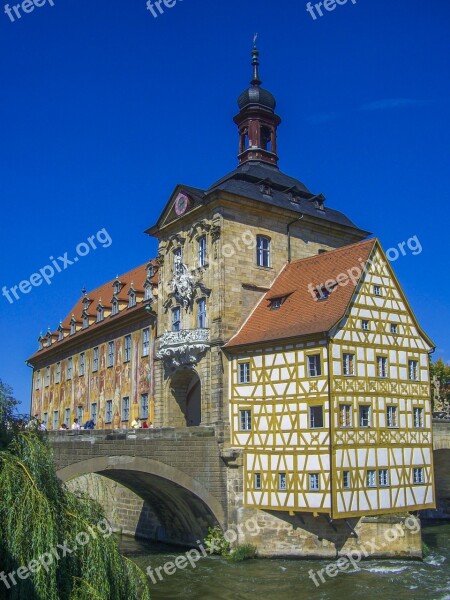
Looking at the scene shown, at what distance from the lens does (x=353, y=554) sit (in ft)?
82.5

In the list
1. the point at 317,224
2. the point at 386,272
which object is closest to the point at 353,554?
the point at 386,272

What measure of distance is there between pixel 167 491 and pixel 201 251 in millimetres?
10006

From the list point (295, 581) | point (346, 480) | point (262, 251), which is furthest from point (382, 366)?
point (295, 581)

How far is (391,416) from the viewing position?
88.6 ft

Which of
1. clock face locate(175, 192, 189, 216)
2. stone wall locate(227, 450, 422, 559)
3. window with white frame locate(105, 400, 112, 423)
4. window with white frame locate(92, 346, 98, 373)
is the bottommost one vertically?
stone wall locate(227, 450, 422, 559)

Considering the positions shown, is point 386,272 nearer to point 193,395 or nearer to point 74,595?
point 193,395

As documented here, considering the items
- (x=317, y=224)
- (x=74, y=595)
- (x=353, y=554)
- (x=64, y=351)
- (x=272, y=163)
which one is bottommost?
(x=353, y=554)

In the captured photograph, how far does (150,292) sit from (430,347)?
50.0 ft

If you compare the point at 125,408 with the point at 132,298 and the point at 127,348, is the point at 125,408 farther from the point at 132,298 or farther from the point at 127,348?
the point at 132,298

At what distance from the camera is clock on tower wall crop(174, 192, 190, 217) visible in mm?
32031

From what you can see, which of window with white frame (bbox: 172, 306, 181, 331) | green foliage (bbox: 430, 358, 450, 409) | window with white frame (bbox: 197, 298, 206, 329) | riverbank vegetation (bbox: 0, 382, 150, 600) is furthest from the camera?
green foliage (bbox: 430, 358, 450, 409)

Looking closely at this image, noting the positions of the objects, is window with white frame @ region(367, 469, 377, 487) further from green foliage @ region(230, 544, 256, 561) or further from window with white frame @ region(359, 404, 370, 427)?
green foliage @ region(230, 544, 256, 561)

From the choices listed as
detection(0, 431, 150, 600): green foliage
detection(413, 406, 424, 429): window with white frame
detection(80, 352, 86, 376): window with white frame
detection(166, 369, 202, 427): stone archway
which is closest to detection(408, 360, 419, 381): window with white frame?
detection(413, 406, 424, 429): window with white frame

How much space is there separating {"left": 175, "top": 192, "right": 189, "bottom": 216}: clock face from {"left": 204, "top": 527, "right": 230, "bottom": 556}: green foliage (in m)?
13.5
